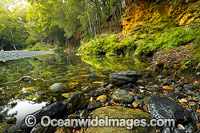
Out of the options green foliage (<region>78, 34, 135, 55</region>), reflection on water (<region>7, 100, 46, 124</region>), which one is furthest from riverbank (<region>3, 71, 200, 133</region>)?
green foliage (<region>78, 34, 135, 55</region>)

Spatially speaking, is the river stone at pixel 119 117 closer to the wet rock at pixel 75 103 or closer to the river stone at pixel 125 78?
the wet rock at pixel 75 103

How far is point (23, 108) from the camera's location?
171 centimetres

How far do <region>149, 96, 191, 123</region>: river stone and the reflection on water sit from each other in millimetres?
2027

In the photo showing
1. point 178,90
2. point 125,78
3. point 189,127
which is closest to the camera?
point 189,127

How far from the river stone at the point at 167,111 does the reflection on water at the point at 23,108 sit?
2027 mm

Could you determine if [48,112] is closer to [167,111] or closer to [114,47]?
[167,111]

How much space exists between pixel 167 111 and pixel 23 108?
2452 mm

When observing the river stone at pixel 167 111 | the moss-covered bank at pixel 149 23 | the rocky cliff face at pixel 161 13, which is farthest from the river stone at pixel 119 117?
the rocky cliff face at pixel 161 13

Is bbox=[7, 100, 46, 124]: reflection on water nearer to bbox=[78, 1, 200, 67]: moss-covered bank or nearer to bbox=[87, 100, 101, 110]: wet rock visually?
bbox=[87, 100, 101, 110]: wet rock

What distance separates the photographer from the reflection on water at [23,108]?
60.8 inches

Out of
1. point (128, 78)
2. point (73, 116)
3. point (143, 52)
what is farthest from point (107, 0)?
point (73, 116)

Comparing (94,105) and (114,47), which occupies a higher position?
(114,47)

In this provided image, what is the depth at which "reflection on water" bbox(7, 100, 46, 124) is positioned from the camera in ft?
5.07

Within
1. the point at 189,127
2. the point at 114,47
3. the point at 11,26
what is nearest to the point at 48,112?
the point at 189,127
